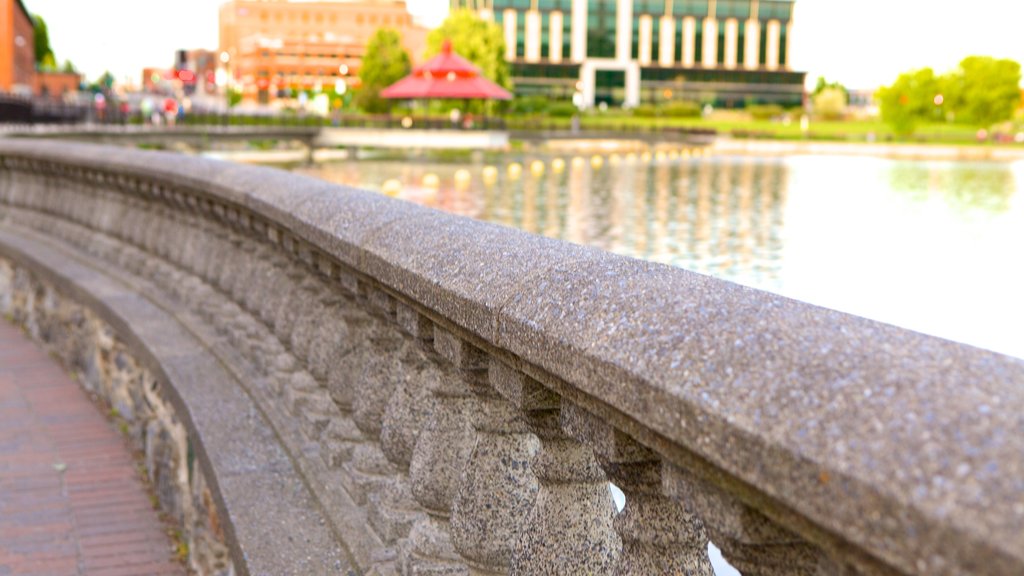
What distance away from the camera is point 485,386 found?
2.57 m

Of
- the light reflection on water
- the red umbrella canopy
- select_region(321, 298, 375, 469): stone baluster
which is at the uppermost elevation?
the red umbrella canopy

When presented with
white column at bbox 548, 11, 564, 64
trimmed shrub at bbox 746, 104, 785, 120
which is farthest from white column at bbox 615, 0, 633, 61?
trimmed shrub at bbox 746, 104, 785, 120

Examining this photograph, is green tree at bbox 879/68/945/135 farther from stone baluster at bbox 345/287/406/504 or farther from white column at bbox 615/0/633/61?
stone baluster at bbox 345/287/406/504

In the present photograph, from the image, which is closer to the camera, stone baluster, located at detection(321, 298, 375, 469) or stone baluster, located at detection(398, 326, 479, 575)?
stone baluster, located at detection(398, 326, 479, 575)

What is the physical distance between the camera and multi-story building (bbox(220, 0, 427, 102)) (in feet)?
555

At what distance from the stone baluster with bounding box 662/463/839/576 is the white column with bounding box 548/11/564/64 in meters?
122

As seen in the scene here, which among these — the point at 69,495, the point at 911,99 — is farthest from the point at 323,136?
the point at 911,99

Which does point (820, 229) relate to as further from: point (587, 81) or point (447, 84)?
point (587, 81)

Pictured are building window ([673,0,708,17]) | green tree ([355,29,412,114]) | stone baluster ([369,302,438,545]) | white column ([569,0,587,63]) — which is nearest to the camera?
stone baluster ([369,302,438,545])

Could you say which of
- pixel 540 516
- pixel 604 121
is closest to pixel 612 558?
pixel 540 516

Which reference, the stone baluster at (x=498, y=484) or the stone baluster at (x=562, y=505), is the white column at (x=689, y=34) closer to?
the stone baluster at (x=498, y=484)

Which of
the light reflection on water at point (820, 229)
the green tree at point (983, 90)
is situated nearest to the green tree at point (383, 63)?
the green tree at point (983, 90)

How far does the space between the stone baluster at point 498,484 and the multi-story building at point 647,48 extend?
11868 centimetres

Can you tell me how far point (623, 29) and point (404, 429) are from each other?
124134 millimetres
